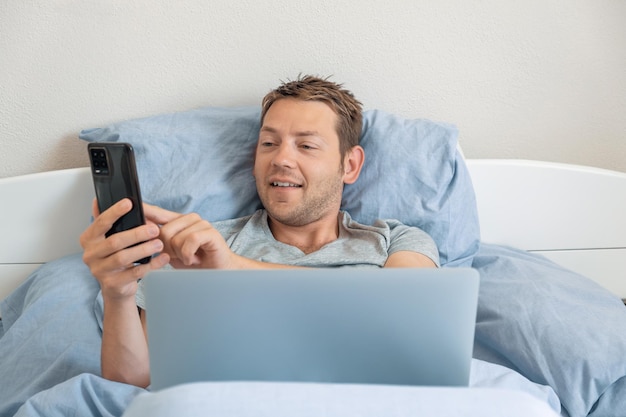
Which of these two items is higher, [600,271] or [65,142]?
[65,142]

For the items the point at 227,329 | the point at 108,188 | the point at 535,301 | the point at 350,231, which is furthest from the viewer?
the point at 350,231

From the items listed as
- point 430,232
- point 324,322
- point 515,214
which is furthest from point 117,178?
point 515,214

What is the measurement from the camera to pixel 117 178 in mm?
947

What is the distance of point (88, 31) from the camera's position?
1.66m

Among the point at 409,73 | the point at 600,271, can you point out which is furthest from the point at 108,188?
the point at 600,271

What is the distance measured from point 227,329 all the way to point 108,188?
0.35 m

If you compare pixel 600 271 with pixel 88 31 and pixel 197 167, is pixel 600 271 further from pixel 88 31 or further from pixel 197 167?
pixel 88 31

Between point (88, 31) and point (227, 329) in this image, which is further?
point (88, 31)

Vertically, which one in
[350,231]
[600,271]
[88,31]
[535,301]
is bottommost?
[600,271]

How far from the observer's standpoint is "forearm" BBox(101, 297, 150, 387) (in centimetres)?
106

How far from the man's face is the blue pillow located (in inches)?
4.2

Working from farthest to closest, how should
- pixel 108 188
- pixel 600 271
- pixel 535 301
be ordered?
1. pixel 600 271
2. pixel 535 301
3. pixel 108 188

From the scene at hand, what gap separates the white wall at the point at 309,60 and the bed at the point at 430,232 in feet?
0.38

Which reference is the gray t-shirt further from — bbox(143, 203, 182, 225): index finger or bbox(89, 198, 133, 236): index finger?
bbox(89, 198, 133, 236): index finger
